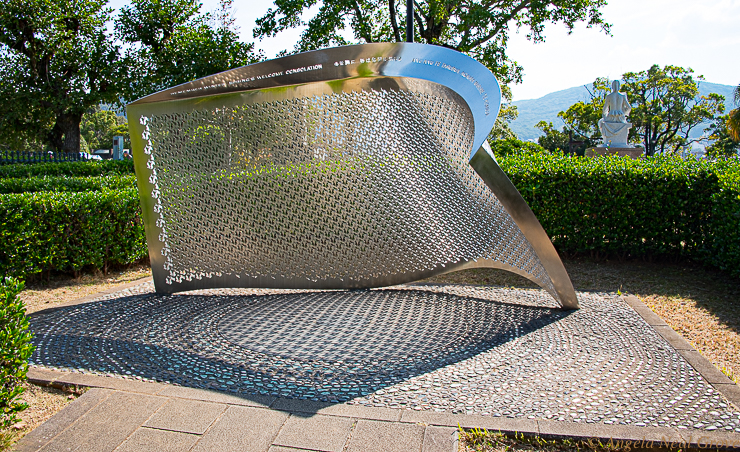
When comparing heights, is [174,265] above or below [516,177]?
below

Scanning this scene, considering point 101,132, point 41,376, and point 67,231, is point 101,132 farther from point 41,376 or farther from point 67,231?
point 41,376

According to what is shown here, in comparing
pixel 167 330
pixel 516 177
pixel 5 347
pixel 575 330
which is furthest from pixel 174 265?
pixel 516 177

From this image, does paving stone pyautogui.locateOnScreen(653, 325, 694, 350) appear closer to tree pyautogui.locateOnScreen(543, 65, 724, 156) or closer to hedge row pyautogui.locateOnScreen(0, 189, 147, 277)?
hedge row pyautogui.locateOnScreen(0, 189, 147, 277)

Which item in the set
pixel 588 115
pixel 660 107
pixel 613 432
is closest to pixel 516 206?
pixel 613 432

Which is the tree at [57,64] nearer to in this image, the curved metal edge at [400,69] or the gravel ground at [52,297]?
the gravel ground at [52,297]

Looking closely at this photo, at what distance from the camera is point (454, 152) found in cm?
512

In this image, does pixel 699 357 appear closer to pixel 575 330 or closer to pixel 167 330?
pixel 575 330

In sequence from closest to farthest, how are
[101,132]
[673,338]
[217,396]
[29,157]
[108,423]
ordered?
[108,423] → [217,396] → [673,338] → [29,157] → [101,132]

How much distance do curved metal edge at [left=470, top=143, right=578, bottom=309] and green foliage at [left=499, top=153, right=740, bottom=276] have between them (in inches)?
107

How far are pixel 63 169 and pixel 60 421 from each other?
1246cm

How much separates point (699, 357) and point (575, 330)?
954 mm

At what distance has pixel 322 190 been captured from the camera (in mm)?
5367

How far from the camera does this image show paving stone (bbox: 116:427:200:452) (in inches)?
98.7

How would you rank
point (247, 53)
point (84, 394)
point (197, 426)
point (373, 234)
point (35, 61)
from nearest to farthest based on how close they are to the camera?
point (197, 426)
point (84, 394)
point (373, 234)
point (247, 53)
point (35, 61)
